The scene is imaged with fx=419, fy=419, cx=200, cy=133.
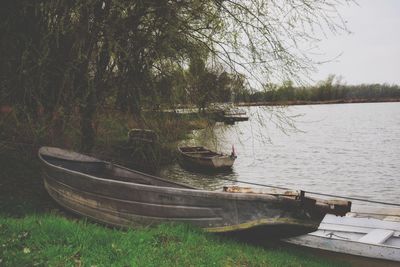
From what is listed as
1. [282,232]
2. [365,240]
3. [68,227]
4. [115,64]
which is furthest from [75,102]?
[365,240]

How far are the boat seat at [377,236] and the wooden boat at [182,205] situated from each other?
0.63 meters

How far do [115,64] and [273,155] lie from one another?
24.5 meters

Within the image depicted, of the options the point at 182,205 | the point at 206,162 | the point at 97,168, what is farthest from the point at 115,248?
the point at 206,162

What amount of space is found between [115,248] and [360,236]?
5.15 m

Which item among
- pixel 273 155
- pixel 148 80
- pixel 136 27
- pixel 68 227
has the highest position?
pixel 136 27

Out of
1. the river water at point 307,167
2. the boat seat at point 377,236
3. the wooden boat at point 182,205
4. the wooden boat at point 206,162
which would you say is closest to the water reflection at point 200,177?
the river water at point 307,167

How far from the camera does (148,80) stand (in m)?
10.1

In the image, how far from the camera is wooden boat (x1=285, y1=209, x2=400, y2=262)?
23.9 ft

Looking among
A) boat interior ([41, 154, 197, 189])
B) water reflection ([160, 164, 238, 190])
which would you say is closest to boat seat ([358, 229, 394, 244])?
boat interior ([41, 154, 197, 189])

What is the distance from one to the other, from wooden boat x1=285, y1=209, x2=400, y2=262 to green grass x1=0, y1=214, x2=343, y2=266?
1033 millimetres

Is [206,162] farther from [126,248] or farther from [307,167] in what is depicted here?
[126,248]

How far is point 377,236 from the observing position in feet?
25.9

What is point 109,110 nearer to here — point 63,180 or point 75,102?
point 75,102

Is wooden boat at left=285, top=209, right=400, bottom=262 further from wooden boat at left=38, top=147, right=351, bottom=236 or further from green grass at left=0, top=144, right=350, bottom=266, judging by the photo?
wooden boat at left=38, top=147, right=351, bottom=236
